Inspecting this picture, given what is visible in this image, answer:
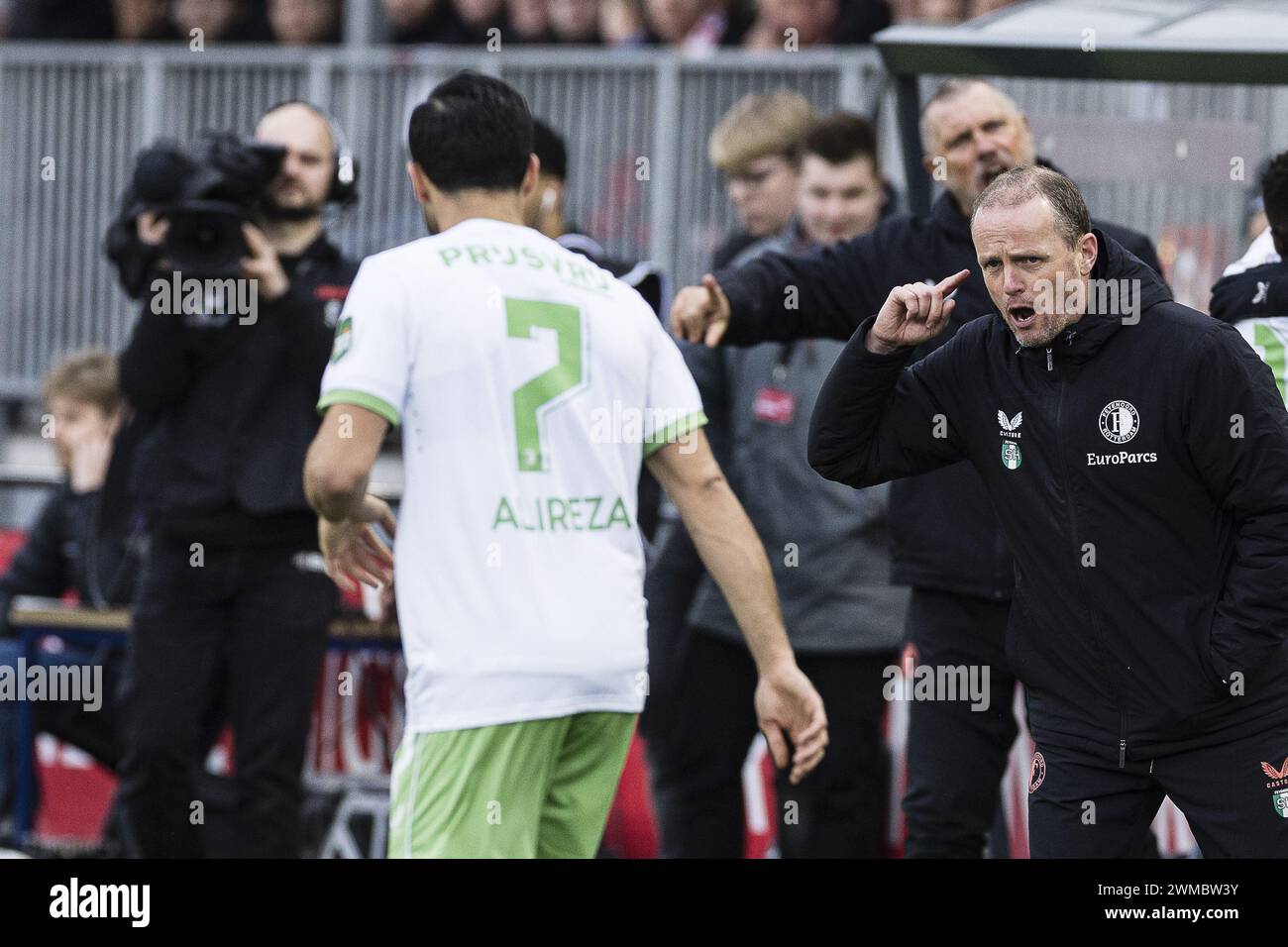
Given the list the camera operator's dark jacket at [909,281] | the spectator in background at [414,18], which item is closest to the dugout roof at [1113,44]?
the camera operator's dark jacket at [909,281]

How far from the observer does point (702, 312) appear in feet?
16.0

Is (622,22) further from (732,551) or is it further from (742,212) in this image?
(732,551)

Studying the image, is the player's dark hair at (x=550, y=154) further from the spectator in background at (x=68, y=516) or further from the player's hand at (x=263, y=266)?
the spectator in background at (x=68, y=516)

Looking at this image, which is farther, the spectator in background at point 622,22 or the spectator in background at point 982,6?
the spectator in background at point 622,22

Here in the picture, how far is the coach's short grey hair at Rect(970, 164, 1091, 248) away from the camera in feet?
12.7

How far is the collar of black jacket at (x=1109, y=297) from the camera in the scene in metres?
3.87

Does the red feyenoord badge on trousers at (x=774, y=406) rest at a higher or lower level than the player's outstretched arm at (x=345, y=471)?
higher

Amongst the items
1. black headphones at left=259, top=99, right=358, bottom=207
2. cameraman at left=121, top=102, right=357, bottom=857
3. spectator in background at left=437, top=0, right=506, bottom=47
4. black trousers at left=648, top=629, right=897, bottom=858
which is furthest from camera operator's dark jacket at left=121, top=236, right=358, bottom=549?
spectator in background at left=437, top=0, right=506, bottom=47

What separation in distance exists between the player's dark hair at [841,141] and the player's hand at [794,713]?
6.94 feet

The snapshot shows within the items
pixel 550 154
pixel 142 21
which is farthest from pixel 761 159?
pixel 142 21

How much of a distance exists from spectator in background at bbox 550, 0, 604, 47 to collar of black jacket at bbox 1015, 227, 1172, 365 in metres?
5.17

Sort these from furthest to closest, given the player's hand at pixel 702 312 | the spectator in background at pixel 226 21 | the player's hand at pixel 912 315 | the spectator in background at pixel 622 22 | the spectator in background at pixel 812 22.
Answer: the spectator in background at pixel 226 21
the spectator in background at pixel 622 22
the spectator in background at pixel 812 22
the player's hand at pixel 702 312
the player's hand at pixel 912 315

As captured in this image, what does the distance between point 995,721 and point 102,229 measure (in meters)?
5.25

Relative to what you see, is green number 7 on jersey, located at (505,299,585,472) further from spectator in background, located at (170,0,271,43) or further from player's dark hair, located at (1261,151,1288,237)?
spectator in background, located at (170,0,271,43)
